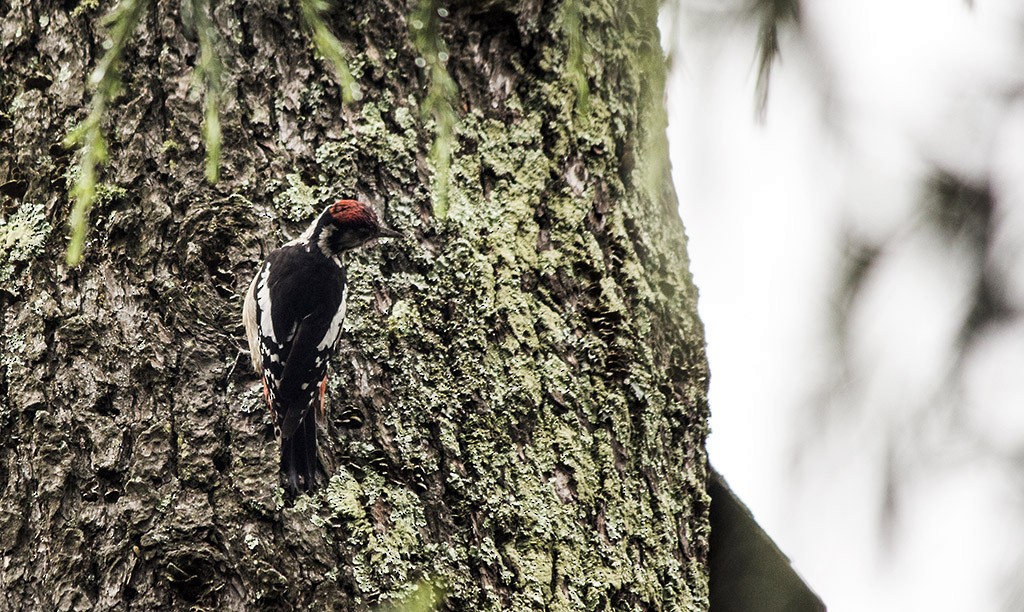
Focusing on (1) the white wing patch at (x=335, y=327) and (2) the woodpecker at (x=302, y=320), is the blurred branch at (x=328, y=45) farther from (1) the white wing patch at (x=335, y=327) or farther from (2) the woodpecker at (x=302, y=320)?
(1) the white wing patch at (x=335, y=327)

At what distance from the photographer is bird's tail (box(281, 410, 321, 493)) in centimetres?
164

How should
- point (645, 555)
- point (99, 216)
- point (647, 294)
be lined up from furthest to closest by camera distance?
point (647, 294) → point (645, 555) → point (99, 216)

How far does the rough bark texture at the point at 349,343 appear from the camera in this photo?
1.64m

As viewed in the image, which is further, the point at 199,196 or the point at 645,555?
the point at 645,555

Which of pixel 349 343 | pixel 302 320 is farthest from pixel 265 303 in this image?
pixel 349 343

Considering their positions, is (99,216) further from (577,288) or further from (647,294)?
(647,294)

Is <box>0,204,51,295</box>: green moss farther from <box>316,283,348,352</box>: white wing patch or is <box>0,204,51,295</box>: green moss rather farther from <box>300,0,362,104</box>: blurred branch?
<box>300,0,362,104</box>: blurred branch

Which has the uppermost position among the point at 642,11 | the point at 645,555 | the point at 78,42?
the point at 642,11

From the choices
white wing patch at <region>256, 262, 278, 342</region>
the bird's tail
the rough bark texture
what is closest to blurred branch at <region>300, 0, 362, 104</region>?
the rough bark texture

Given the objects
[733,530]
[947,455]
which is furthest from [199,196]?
[947,455]

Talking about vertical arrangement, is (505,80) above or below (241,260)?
above

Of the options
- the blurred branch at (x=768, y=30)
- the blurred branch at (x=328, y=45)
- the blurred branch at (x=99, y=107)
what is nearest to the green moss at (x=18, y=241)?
the blurred branch at (x=99, y=107)

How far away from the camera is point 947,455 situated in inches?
71.8

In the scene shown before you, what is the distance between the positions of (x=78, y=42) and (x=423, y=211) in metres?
0.78
